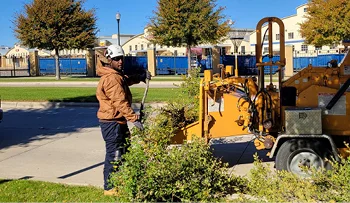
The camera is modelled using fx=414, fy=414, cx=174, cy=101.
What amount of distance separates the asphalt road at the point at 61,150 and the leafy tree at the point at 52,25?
2087 cm

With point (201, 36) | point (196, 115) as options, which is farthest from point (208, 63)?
point (196, 115)

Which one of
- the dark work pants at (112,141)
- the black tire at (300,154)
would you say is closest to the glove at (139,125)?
the dark work pants at (112,141)

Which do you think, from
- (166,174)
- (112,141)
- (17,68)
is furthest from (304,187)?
(17,68)

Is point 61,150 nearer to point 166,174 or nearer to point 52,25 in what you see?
point 166,174

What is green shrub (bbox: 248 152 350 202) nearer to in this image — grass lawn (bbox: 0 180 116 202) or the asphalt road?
grass lawn (bbox: 0 180 116 202)

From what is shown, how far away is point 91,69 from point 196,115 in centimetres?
3422

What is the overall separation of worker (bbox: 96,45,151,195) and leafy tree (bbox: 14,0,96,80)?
28.4 meters

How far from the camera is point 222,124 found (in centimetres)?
598

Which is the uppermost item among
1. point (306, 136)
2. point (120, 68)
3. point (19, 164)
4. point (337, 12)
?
point (337, 12)

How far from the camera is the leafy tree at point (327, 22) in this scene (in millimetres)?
32656

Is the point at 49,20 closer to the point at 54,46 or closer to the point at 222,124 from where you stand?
the point at 54,46

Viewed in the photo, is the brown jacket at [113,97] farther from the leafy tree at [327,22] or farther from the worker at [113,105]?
the leafy tree at [327,22]

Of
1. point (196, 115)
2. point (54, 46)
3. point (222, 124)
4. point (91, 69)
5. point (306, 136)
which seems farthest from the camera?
point (91, 69)

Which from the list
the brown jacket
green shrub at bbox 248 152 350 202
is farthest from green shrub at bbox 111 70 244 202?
green shrub at bbox 248 152 350 202
